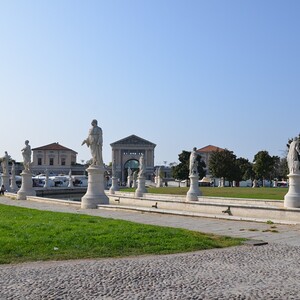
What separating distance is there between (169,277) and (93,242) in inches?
126

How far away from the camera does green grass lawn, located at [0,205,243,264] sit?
8195 millimetres

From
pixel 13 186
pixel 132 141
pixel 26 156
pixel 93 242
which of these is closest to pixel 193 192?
pixel 26 156

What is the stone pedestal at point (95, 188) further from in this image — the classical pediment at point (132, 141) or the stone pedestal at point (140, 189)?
the classical pediment at point (132, 141)

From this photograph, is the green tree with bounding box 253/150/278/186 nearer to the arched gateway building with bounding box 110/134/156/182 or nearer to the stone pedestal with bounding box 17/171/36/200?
the stone pedestal with bounding box 17/171/36/200

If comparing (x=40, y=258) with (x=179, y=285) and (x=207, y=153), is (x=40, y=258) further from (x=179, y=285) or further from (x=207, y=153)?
(x=207, y=153)

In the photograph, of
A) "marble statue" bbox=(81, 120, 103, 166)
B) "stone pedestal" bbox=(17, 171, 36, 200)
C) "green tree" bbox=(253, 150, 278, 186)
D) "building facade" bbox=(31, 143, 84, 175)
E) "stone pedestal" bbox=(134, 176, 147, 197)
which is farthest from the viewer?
"building facade" bbox=(31, 143, 84, 175)

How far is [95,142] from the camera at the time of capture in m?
20.8

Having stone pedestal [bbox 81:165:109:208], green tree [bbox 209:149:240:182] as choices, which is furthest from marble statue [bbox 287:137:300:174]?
green tree [bbox 209:149:240:182]

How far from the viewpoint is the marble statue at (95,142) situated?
68.2ft

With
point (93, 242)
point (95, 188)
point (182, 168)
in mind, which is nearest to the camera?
point (93, 242)

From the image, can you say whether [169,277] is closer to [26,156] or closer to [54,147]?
[26,156]

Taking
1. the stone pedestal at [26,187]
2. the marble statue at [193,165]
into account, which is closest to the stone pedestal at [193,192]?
the marble statue at [193,165]

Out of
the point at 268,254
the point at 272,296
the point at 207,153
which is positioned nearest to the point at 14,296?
the point at 272,296

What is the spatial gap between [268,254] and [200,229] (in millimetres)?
3992
